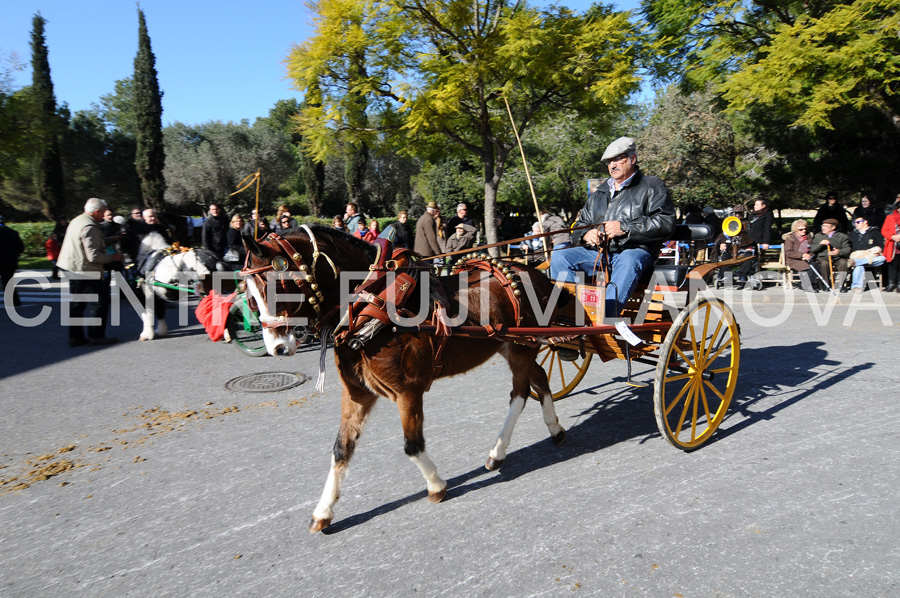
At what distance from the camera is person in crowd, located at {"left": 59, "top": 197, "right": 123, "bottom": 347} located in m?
8.28

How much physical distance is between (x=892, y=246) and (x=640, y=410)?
9.93 meters

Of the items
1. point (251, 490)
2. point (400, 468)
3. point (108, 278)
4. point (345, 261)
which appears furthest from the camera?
point (108, 278)

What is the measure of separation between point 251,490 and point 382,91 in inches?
511

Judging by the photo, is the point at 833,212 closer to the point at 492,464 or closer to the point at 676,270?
the point at 676,270

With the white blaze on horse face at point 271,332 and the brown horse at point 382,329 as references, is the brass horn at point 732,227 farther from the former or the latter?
the white blaze on horse face at point 271,332

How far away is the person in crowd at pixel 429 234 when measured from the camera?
12359 mm

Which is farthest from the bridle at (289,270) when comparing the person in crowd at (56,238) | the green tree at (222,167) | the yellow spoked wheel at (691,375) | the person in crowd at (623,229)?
the green tree at (222,167)

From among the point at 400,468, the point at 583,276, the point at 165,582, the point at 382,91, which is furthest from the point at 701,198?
the point at 165,582

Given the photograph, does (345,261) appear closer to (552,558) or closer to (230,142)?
(552,558)

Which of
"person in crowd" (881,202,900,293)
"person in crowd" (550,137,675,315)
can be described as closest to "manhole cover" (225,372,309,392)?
"person in crowd" (550,137,675,315)

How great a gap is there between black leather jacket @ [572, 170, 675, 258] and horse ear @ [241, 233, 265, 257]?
9.34 ft

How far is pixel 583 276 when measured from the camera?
16.0 ft

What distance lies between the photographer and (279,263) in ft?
9.83

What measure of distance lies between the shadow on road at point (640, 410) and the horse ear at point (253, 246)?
1.66 meters
